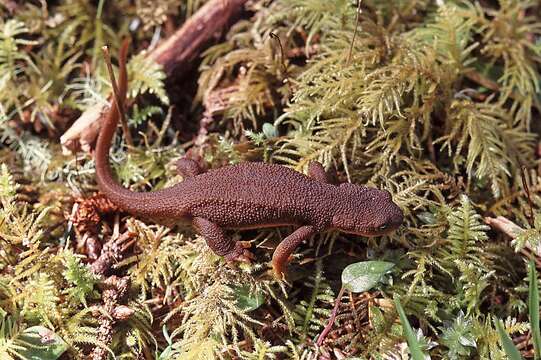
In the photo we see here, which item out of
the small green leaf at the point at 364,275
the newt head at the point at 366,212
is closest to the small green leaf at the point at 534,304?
the small green leaf at the point at 364,275

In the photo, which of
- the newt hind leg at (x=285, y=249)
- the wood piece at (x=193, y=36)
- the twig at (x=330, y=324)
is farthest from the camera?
the wood piece at (x=193, y=36)

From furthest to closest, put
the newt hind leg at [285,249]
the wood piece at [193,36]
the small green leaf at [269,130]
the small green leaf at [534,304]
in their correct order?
the wood piece at [193,36]
the small green leaf at [269,130]
the newt hind leg at [285,249]
the small green leaf at [534,304]

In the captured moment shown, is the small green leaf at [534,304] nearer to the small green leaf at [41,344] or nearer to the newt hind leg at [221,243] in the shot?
the newt hind leg at [221,243]

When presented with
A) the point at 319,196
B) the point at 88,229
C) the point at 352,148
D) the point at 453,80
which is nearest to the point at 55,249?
the point at 88,229

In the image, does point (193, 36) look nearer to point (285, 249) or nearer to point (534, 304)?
point (285, 249)

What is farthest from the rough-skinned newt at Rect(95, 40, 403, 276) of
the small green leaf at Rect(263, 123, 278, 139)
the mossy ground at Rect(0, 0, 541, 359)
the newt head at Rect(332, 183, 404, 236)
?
the small green leaf at Rect(263, 123, 278, 139)

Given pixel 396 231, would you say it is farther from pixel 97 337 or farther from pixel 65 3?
pixel 65 3

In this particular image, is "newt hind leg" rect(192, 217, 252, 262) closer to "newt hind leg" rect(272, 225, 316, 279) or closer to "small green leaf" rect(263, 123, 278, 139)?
"newt hind leg" rect(272, 225, 316, 279)
